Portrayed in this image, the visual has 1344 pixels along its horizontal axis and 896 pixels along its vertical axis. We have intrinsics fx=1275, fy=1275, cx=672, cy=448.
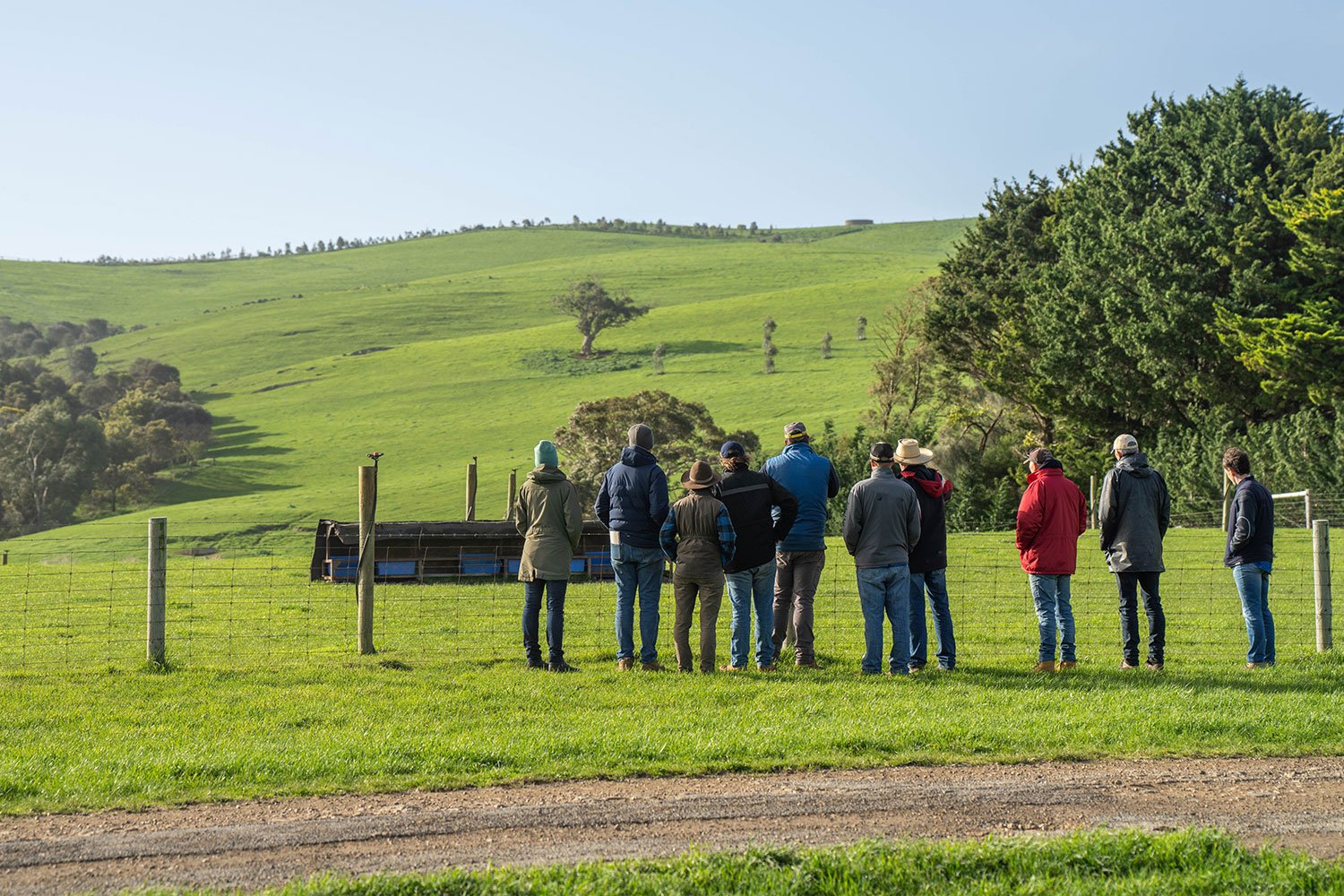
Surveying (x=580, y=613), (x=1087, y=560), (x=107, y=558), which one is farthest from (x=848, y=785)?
(x=107, y=558)

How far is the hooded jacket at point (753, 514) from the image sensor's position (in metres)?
12.2

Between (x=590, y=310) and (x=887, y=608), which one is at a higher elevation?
(x=590, y=310)

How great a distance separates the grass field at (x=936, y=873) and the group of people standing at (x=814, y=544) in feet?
18.3

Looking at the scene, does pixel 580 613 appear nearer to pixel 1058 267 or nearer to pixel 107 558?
pixel 1058 267

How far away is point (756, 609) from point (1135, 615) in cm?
381

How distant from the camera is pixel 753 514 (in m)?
12.2

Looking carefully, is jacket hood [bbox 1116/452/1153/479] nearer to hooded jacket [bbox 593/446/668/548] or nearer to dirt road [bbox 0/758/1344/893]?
dirt road [bbox 0/758/1344/893]

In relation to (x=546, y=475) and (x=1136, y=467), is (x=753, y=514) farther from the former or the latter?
(x=1136, y=467)

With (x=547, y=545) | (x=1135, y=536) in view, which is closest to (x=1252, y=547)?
(x=1135, y=536)

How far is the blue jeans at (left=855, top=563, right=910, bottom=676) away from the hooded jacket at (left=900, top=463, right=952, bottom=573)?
29 centimetres

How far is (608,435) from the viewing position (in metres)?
56.2

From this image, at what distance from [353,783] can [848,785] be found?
314cm

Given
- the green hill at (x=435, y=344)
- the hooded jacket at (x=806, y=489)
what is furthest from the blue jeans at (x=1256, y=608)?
the green hill at (x=435, y=344)

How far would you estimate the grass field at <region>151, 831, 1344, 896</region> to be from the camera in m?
6.00
